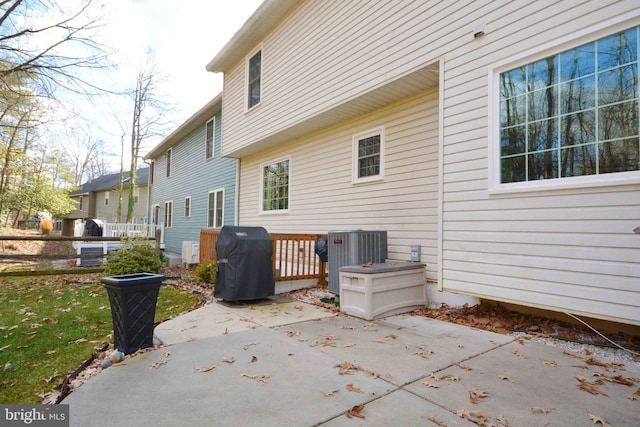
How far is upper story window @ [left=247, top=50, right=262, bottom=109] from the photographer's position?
9695 millimetres

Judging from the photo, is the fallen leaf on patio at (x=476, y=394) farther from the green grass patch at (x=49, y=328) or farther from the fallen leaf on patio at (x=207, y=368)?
the green grass patch at (x=49, y=328)

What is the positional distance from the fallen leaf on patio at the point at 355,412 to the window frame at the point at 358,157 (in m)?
4.73

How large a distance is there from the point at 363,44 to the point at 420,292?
4365 millimetres

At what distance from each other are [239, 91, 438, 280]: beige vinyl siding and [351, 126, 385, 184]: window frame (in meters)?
0.09

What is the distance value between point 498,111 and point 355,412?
3916 mm

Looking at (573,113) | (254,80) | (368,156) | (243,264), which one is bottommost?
(243,264)

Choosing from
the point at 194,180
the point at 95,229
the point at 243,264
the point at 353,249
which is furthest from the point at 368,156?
the point at 95,229

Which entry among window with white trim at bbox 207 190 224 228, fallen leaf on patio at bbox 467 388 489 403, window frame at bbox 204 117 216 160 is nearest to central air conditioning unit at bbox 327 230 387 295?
fallen leaf on patio at bbox 467 388 489 403

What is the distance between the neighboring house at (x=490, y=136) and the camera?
138 inches

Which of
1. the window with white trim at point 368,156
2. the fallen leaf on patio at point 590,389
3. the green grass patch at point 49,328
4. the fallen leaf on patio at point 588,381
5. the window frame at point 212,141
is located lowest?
the green grass patch at point 49,328

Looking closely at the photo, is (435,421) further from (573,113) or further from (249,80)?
(249,80)

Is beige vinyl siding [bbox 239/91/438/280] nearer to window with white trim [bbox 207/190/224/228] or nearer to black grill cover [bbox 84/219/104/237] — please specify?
window with white trim [bbox 207/190/224/228]

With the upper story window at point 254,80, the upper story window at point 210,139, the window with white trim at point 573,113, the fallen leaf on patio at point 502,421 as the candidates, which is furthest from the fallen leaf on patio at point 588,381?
the upper story window at point 210,139

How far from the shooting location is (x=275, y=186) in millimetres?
10008
